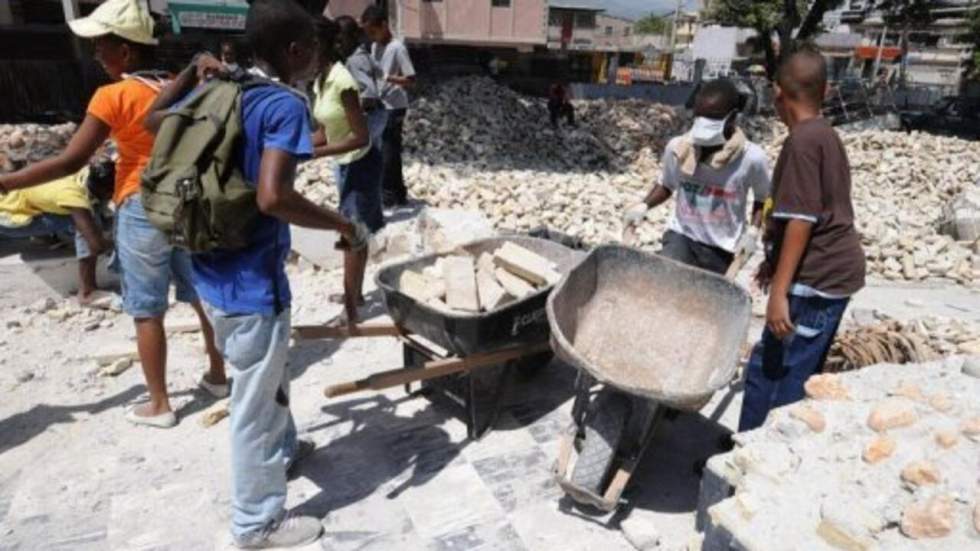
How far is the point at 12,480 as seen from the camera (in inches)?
120

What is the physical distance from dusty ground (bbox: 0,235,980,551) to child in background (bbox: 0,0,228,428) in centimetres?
39

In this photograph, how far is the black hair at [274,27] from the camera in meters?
2.12

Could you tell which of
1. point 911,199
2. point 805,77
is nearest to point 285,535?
point 805,77

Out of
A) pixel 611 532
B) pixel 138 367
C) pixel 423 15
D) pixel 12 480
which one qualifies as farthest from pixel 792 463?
pixel 423 15

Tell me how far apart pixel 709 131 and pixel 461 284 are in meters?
1.49

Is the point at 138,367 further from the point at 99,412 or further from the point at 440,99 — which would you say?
the point at 440,99

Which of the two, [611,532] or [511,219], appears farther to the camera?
[511,219]

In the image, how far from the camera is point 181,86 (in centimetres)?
269

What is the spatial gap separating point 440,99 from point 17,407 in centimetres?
1080

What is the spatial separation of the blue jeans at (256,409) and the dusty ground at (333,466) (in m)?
0.30

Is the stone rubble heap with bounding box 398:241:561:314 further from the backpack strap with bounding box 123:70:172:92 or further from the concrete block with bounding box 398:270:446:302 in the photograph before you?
the backpack strap with bounding box 123:70:172:92

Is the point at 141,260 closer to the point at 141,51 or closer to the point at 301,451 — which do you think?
the point at 141,51

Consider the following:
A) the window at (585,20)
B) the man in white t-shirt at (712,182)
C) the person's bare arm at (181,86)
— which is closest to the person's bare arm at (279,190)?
the person's bare arm at (181,86)

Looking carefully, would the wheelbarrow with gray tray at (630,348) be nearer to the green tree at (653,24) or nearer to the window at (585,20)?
the window at (585,20)
